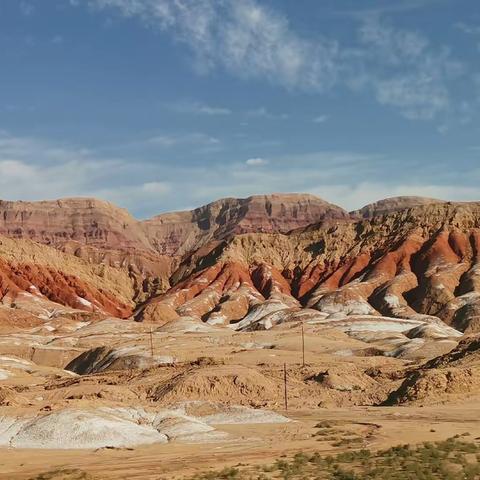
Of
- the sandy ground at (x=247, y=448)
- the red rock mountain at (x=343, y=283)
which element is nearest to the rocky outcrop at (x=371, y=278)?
the red rock mountain at (x=343, y=283)

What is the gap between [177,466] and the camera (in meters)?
30.5

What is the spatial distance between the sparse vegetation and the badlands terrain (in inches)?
7.0

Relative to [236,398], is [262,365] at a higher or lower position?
higher

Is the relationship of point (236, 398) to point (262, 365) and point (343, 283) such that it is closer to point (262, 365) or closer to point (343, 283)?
point (262, 365)

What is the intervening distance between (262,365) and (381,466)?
46.3m

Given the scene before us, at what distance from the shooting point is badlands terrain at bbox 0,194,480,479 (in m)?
34.1

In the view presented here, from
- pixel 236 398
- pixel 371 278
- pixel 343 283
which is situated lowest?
pixel 236 398

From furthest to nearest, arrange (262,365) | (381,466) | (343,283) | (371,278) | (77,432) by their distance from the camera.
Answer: (343,283)
(371,278)
(262,365)
(77,432)
(381,466)

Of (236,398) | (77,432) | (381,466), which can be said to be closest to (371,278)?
(236,398)

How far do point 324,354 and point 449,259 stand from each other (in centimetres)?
8401

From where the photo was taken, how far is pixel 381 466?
28562 millimetres

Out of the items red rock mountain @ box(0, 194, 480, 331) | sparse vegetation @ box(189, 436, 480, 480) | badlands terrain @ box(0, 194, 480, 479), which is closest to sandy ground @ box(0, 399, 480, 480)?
badlands terrain @ box(0, 194, 480, 479)

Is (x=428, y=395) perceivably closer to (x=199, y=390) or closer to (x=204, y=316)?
(x=199, y=390)

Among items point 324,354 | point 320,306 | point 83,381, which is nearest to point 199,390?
point 83,381
